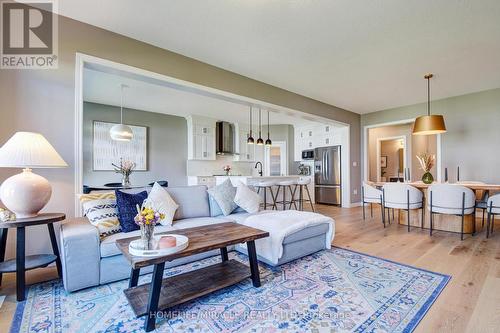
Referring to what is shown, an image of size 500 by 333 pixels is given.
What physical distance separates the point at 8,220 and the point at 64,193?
2.08ft

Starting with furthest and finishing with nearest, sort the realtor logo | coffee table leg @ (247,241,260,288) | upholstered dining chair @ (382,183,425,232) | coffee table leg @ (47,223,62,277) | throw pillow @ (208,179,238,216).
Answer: upholstered dining chair @ (382,183,425,232)
throw pillow @ (208,179,238,216)
the realtor logo
coffee table leg @ (47,223,62,277)
coffee table leg @ (247,241,260,288)

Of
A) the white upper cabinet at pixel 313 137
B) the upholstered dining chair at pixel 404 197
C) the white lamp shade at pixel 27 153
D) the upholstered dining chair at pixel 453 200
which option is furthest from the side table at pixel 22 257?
the white upper cabinet at pixel 313 137

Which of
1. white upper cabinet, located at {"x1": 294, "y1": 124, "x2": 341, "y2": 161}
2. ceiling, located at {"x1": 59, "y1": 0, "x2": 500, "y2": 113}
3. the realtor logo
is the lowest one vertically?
white upper cabinet, located at {"x1": 294, "y1": 124, "x2": 341, "y2": 161}

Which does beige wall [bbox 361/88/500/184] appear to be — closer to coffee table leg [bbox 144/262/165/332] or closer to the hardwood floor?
the hardwood floor

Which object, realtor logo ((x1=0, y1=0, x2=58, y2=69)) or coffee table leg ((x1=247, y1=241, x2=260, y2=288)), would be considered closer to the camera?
coffee table leg ((x1=247, y1=241, x2=260, y2=288))

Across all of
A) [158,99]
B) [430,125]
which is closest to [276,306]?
[430,125]

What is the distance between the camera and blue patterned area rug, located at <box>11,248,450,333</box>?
1.61m

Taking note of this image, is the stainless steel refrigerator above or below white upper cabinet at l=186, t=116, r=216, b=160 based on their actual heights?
below

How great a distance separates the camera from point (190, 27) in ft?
9.21

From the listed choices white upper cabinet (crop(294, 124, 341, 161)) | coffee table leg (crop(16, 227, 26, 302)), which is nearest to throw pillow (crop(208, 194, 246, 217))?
coffee table leg (crop(16, 227, 26, 302))

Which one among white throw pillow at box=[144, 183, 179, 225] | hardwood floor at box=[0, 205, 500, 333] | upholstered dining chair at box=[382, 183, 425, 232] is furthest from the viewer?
upholstered dining chair at box=[382, 183, 425, 232]

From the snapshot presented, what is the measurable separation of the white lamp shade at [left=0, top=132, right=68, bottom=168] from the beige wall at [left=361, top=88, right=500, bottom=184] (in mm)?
6981

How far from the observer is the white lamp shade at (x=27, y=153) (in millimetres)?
1925

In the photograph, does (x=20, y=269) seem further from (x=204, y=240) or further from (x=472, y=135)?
(x=472, y=135)
